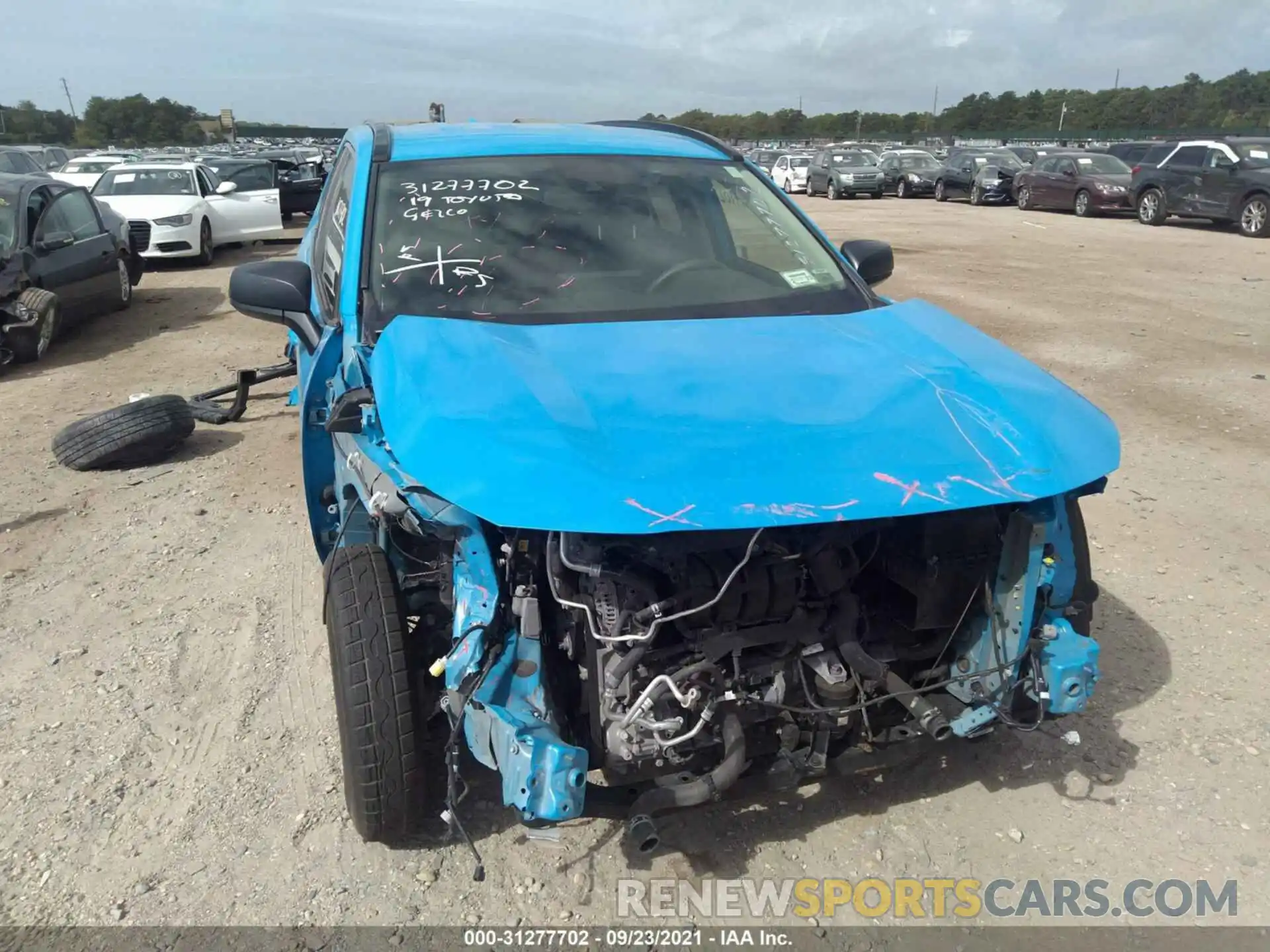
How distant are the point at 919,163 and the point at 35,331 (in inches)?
1015

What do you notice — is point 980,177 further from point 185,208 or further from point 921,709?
point 921,709

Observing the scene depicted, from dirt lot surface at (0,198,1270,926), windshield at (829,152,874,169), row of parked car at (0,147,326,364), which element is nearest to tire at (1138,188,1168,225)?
windshield at (829,152,874,169)

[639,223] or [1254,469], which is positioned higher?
[639,223]

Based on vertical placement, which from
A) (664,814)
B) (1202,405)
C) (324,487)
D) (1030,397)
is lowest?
(1202,405)

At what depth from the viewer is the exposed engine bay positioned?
7.60 feet

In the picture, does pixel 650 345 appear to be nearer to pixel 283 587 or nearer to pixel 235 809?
pixel 235 809

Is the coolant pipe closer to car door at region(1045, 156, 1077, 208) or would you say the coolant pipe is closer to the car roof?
the car roof

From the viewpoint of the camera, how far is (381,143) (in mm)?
3768

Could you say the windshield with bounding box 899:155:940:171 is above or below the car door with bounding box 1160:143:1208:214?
below

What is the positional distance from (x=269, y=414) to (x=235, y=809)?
14.2ft

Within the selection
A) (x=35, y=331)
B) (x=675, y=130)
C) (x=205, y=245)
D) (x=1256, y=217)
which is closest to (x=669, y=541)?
(x=675, y=130)

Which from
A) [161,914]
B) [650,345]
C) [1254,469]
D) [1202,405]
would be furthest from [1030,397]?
[1202,405]

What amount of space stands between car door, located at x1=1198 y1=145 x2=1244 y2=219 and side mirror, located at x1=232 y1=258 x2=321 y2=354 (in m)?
18.8

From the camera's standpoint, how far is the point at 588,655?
2.42 metres
